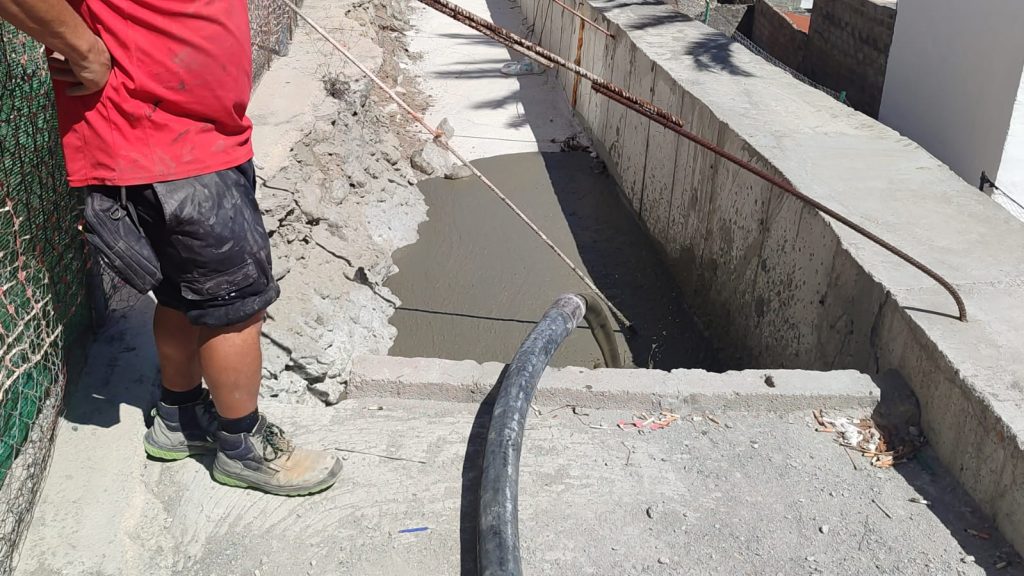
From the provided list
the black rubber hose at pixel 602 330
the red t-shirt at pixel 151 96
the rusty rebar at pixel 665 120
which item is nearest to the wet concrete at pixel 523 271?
the black rubber hose at pixel 602 330

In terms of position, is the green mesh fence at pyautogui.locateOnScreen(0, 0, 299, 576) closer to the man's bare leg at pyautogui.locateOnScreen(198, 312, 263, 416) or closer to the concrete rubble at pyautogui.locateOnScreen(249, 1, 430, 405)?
the man's bare leg at pyautogui.locateOnScreen(198, 312, 263, 416)

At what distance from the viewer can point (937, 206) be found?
13.4 ft

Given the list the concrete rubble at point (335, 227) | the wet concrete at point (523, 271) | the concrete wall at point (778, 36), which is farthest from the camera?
the concrete wall at point (778, 36)

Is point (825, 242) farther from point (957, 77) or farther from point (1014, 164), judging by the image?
point (957, 77)

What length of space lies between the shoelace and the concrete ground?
0.16 metres

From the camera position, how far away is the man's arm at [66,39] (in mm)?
1986

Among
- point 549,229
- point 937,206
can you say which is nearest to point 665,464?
point 937,206

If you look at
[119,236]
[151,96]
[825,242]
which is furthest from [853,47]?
[119,236]

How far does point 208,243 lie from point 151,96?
410 millimetres

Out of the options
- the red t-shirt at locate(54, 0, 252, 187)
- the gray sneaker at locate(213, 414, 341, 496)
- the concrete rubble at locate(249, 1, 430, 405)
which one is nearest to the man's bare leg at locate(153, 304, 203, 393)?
the gray sneaker at locate(213, 414, 341, 496)

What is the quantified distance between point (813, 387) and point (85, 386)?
2688 millimetres

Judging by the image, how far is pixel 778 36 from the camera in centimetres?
1266

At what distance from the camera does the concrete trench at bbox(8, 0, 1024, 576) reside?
107 inches

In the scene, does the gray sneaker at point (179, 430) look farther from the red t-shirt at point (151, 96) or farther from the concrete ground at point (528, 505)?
the red t-shirt at point (151, 96)
